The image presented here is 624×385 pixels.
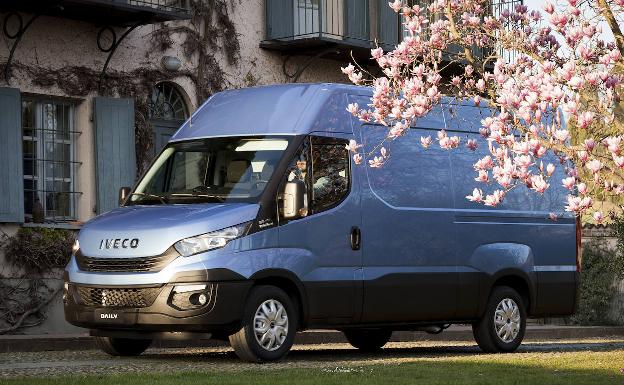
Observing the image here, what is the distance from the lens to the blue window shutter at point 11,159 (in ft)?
61.3

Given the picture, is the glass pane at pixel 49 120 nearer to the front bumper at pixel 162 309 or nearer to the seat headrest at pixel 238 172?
the seat headrest at pixel 238 172

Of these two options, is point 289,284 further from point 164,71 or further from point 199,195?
point 164,71

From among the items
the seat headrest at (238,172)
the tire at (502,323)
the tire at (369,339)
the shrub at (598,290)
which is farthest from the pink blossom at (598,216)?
the shrub at (598,290)

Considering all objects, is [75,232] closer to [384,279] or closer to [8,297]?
[8,297]

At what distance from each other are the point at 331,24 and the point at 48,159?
20.4 feet

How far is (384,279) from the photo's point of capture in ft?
49.4

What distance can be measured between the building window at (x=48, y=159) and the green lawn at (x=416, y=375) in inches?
247

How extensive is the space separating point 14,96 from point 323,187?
6.02 m

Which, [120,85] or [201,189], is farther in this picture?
[120,85]

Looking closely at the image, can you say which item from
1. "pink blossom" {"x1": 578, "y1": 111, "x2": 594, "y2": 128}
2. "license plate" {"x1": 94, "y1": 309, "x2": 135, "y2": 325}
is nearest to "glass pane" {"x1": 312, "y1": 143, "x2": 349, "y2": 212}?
"license plate" {"x1": 94, "y1": 309, "x2": 135, "y2": 325}

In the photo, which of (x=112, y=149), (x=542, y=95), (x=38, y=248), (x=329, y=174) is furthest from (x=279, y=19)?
(x=542, y=95)

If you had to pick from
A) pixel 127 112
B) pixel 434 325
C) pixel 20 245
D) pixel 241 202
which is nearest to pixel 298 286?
pixel 241 202

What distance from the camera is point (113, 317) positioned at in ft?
44.2

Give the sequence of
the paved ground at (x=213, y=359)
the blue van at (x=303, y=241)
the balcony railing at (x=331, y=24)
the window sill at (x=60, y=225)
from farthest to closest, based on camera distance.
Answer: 1. the balcony railing at (x=331, y=24)
2. the window sill at (x=60, y=225)
3. the blue van at (x=303, y=241)
4. the paved ground at (x=213, y=359)
